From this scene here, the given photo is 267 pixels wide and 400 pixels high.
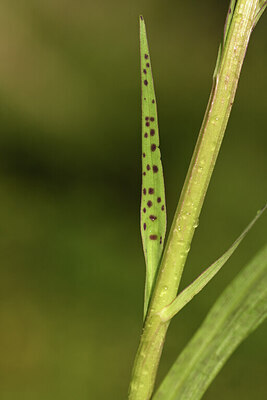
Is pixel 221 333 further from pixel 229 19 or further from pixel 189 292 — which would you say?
pixel 229 19

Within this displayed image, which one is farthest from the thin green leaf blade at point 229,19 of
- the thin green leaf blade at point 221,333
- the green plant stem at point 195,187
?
the thin green leaf blade at point 221,333

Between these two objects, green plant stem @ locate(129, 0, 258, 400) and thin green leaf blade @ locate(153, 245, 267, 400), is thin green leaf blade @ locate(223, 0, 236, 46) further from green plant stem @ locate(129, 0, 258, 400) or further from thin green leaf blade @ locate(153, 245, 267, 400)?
thin green leaf blade @ locate(153, 245, 267, 400)

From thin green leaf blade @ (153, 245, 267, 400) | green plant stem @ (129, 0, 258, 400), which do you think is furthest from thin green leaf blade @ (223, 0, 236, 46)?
thin green leaf blade @ (153, 245, 267, 400)

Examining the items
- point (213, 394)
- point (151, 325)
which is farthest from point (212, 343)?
point (213, 394)

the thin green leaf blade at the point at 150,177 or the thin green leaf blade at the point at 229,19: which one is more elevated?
the thin green leaf blade at the point at 229,19

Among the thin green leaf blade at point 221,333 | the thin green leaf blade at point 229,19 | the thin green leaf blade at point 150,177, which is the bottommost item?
the thin green leaf blade at point 221,333

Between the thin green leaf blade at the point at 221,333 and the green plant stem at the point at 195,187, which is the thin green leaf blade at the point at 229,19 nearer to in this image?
the green plant stem at the point at 195,187
